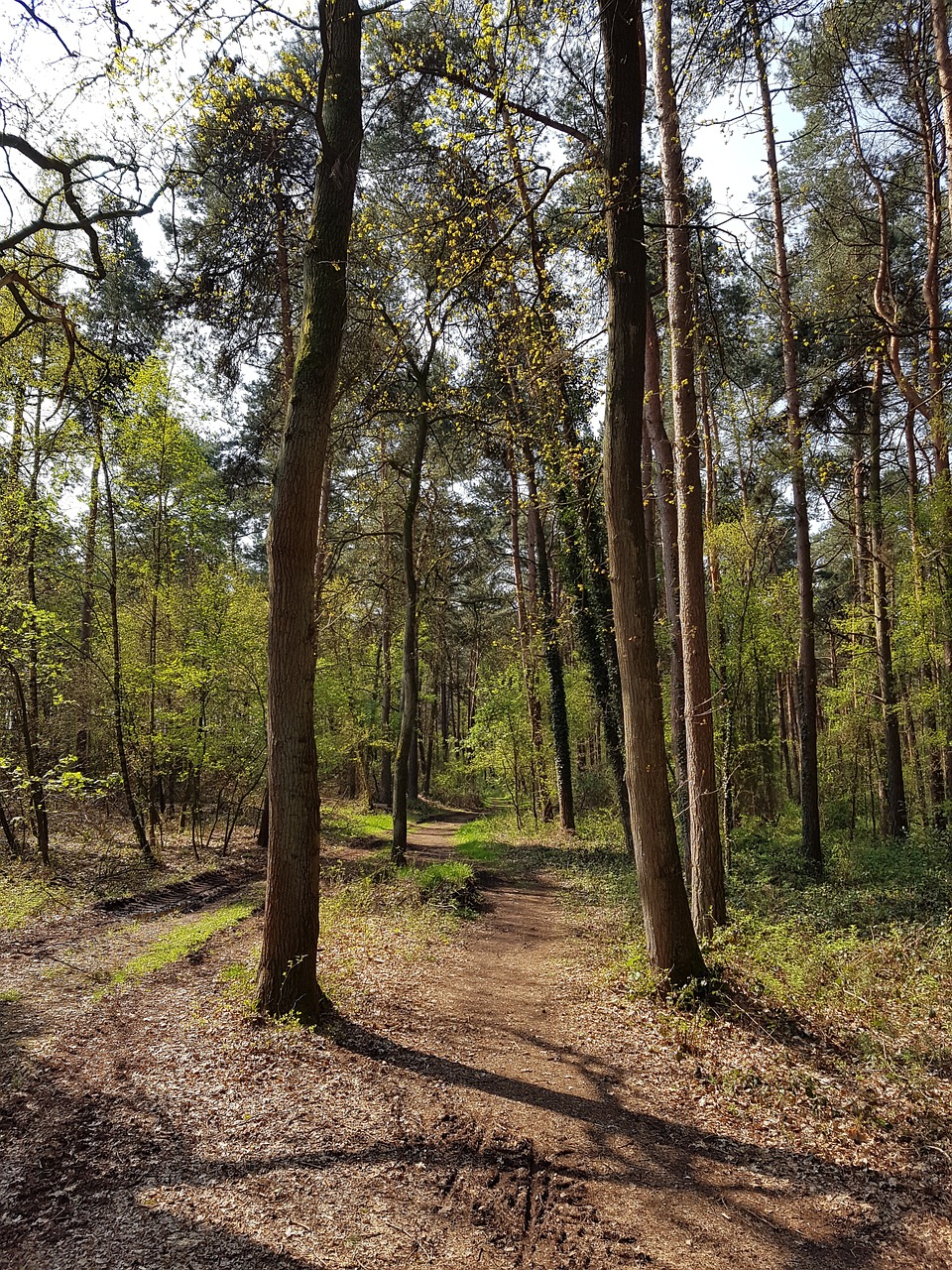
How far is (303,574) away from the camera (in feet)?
18.3

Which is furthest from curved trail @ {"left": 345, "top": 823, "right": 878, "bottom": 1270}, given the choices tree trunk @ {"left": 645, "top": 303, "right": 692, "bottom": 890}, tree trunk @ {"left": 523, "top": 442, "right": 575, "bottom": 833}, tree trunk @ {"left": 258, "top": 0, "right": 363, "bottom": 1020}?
tree trunk @ {"left": 523, "top": 442, "right": 575, "bottom": 833}

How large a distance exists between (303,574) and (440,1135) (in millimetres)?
4127

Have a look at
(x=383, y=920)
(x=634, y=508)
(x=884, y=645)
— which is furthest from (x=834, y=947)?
(x=884, y=645)

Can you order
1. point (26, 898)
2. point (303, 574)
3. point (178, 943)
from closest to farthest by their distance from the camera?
point (303, 574), point (178, 943), point (26, 898)

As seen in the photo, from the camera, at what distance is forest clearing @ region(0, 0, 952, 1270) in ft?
11.8

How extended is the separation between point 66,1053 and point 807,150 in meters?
18.2

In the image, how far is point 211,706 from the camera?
47.2ft

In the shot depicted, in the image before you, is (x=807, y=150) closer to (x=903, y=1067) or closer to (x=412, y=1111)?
(x=903, y=1067)

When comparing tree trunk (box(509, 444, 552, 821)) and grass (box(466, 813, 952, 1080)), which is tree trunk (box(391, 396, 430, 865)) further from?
tree trunk (box(509, 444, 552, 821))

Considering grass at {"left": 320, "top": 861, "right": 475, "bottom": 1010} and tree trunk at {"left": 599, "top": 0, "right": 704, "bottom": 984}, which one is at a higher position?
tree trunk at {"left": 599, "top": 0, "right": 704, "bottom": 984}

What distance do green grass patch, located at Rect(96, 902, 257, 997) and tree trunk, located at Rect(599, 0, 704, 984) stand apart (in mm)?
5231

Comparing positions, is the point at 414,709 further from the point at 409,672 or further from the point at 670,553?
the point at 670,553

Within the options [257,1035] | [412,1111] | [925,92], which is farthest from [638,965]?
[925,92]

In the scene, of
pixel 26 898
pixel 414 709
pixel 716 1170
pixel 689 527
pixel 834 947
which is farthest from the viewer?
pixel 414 709
